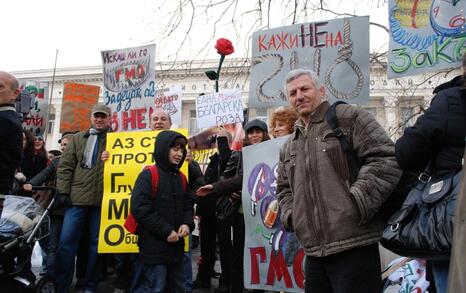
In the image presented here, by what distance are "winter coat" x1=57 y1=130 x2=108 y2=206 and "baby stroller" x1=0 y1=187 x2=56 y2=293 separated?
1.19 ft

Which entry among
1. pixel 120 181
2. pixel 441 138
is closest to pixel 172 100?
pixel 120 181

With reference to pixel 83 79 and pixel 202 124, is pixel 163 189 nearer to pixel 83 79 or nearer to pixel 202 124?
pixel 202 124

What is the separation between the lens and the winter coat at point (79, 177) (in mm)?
4371

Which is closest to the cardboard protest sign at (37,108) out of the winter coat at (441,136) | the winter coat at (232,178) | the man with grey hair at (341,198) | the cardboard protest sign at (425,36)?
the winter coat at (232,178)

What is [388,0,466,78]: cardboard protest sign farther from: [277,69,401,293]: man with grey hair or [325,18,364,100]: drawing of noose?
[277,69,401,293]: man with grey hair

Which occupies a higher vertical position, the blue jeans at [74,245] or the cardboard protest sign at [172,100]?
the cardboard protest sign at [172,100]

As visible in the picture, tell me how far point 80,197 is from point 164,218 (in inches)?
50.5

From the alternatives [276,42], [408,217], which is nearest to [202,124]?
[276,42]

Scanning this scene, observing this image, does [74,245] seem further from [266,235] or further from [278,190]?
[278,190]

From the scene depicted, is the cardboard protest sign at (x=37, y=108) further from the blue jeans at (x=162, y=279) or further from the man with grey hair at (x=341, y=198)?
the man with grey hair at (x=341, y=198)

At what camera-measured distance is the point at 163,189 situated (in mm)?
3570

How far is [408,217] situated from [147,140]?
3.29m

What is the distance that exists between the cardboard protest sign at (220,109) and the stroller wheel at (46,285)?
3.07 meters

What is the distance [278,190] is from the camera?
2764mm
